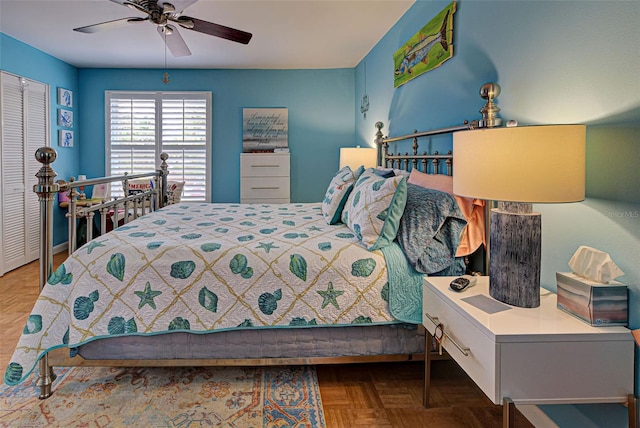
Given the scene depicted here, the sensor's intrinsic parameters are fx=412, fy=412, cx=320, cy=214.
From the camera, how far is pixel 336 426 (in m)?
1.73

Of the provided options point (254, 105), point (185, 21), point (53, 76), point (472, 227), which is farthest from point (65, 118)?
point (472, 227)

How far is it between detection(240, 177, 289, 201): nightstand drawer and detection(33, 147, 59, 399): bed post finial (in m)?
3.52

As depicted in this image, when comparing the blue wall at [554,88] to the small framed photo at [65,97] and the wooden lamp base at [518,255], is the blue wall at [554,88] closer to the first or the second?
the small framed photo at [65,97]

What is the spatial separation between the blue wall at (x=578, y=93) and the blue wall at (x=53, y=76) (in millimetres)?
4308

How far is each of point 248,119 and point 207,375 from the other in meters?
4.06

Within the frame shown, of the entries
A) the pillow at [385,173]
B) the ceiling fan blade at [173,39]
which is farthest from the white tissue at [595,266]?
the ceiling fan blade at [173,39]

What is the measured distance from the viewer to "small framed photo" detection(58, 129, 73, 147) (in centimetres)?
509

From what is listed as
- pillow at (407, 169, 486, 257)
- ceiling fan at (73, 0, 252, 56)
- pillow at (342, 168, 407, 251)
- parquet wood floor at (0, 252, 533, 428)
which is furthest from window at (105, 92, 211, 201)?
pillow at (407, 169, 486, 257)

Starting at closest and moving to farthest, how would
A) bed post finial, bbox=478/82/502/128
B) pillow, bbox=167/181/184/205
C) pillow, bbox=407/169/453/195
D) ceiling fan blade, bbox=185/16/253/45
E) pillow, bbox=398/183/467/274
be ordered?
1. bed post finial, bbox=478/82/502/128
2. pillow, bbox=398/183/467/274
3. pillow, bbox=407/169/453/195
4. ceiling fan blade, bbox=185/16/253/45
5. pillow, bbox=167/181/184/205

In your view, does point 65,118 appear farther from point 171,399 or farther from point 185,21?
point 171,399

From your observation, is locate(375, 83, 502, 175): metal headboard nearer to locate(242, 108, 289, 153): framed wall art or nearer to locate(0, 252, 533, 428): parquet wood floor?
locate(0, 252, 533, 428): parquet wood floor

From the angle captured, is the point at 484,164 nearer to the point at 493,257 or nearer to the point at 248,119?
the point at 493,257

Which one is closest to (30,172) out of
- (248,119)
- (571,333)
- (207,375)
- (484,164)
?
(248,119)

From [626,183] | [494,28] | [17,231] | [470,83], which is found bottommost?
[17,231]
